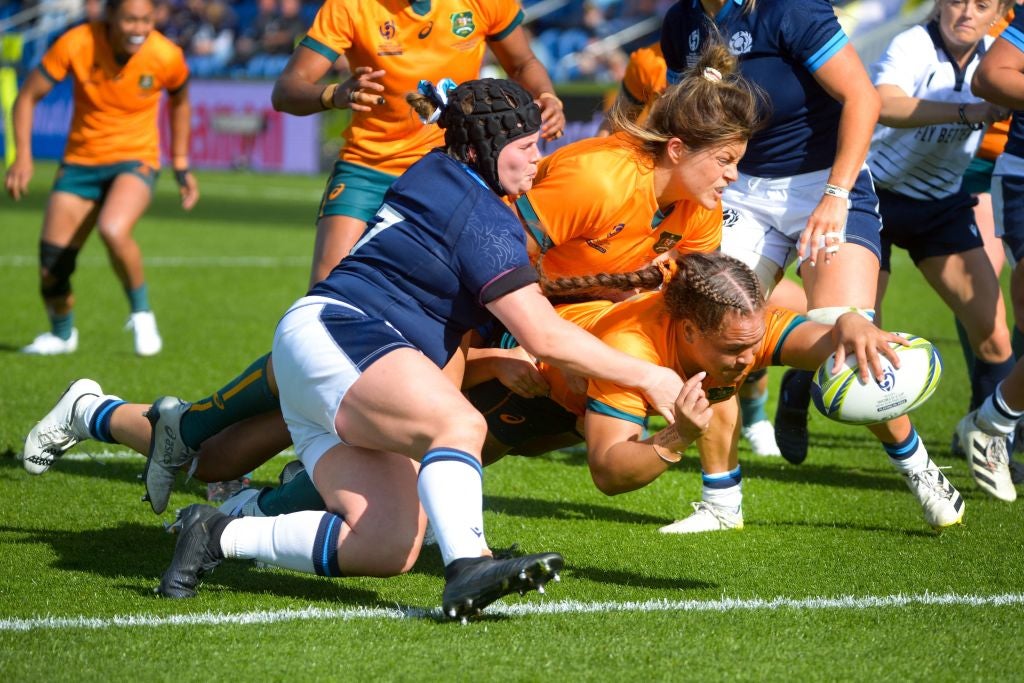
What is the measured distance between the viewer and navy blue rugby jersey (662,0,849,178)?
5207 mm

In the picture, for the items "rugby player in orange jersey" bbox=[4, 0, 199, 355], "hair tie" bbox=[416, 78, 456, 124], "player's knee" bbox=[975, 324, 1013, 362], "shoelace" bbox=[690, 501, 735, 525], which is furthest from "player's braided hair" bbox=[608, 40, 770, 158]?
"rugby player in orange jersey" bbox=[4, 0, 199, 355]

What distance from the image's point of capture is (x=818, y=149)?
18.0 ft

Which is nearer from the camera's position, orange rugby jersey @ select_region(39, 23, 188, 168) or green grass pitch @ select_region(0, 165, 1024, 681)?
green grass pitch @ select_region(0, 165, 1024, 681)

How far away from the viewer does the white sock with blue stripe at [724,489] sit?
5219 millimetres

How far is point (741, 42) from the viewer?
5383 millimetres

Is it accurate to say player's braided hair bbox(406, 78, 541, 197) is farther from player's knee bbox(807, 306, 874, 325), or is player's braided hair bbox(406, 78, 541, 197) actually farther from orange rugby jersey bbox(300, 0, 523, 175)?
orange rugby jersey bbox(300, 0, 523, 175)

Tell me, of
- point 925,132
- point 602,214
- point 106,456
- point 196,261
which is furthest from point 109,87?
point 602,214

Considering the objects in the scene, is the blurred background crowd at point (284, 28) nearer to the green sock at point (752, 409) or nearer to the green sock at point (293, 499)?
the green sock at point (752, 409)

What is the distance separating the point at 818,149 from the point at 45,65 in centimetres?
594

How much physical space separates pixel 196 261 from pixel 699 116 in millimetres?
11056

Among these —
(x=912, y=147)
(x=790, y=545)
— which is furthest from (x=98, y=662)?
(x=912, y=147)

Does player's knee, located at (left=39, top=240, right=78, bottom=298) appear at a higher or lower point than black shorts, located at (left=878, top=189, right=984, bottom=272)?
lower

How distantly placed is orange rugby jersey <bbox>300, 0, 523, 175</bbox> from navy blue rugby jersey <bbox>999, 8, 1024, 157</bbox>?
231cm

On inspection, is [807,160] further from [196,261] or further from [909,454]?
[196,261]
